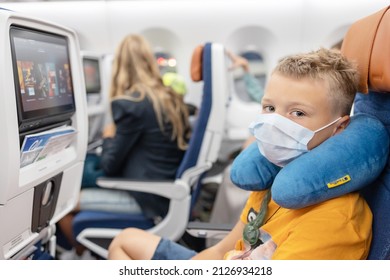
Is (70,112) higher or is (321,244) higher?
(70,112)

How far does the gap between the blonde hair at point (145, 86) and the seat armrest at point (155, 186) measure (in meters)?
0.37

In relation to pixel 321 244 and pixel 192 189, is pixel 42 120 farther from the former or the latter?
pixel 192 189

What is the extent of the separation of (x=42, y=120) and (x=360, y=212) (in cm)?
93

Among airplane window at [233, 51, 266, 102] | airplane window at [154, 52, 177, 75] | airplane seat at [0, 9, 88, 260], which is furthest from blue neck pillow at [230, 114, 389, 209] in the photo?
airplane window at [154, 52, 177, 75]

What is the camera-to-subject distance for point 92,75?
3.43m

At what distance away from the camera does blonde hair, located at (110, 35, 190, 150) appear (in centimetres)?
235

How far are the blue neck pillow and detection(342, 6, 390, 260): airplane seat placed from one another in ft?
0.31

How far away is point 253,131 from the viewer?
1.12 meters

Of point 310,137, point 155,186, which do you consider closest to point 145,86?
point 155,186

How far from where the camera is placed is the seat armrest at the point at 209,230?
1515 millimetres

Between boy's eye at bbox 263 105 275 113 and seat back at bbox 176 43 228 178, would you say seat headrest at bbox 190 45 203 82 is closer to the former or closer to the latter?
seat back at bbox 176 43 228 178

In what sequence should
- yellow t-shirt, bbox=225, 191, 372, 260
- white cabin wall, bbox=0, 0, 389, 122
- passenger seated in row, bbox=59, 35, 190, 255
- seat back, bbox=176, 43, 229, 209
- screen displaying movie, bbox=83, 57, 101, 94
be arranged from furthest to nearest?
white cabin wall, bbox=0, 0, 389, 122, screen displaying movie, bbox=83, 57, 101, 94, passenger seated in row, bbox=59, 35, 190, 255, seat back, bbox=176, 43, 229, 209, yellow t-shirt, bbox=225, 191, 372, 260

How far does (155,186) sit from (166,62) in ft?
8.65
